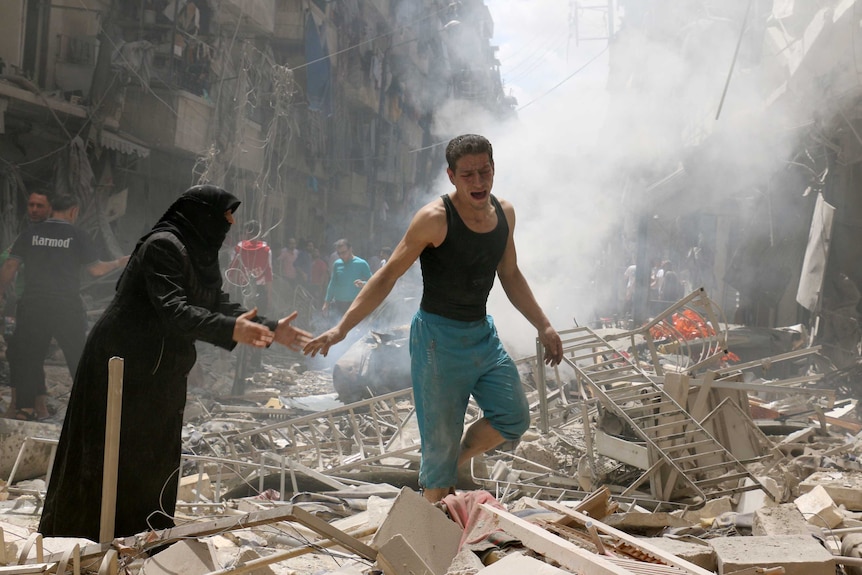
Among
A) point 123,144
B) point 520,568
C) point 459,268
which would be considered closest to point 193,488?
point 459,268

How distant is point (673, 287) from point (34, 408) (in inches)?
559

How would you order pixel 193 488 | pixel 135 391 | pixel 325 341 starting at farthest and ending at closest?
1. pixel 193 488
2. pixel 325 341
3. pixel 135 391

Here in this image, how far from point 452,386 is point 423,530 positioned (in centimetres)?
95

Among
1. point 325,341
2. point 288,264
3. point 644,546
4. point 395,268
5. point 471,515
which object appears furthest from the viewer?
point 288,264

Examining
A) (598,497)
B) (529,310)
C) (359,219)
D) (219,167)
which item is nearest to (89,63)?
(219,167)

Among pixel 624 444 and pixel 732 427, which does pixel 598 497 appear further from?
pixel 732 427

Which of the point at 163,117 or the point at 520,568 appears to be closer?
the point at 520,568

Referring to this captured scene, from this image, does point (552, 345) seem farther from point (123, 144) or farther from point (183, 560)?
point (123, 144)

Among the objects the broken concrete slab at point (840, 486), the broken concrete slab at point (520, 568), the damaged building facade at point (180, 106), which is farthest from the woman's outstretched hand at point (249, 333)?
the damaged building facade at point (180, 106)

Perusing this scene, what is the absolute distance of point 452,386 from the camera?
12.8 feet

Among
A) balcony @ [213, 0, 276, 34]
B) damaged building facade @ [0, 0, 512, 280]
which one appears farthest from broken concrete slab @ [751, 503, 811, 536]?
balcony @ [213, 0, 276, 34]

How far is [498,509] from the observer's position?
3.21m

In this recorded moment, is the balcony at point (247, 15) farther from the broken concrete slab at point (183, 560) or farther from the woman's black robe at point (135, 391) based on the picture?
the broken concrete slab at point (183, 560)

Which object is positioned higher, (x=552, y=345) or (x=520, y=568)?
(x=552, y=345)
